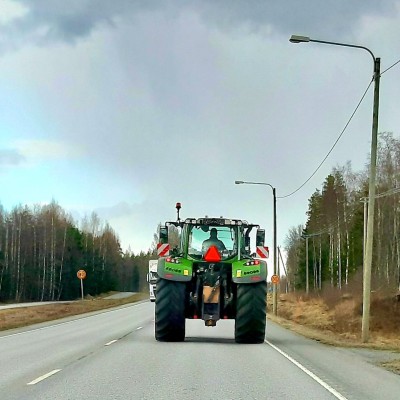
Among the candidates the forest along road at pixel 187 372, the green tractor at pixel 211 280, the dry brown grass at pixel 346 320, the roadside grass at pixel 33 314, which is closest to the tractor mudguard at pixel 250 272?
the green tractor at pixel 211 280

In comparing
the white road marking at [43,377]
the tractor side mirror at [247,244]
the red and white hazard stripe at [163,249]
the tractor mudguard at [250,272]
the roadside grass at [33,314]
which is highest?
the tractor side mirror at [247,244]

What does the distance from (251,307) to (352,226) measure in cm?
6410

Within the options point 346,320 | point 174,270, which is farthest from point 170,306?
point 346,320

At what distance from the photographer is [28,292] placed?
334 feet

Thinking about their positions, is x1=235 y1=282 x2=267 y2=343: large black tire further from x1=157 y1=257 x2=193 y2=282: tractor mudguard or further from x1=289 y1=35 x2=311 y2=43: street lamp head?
x1=289 y1=35 x2=311 y2=43: street lamp head

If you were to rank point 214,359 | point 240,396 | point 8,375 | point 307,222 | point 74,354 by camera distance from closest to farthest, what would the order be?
point 240,396 < point 8,375 < point 214,359 < point 74,354 < point 307,222

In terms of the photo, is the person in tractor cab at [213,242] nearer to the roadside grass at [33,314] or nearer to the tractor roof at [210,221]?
the tractor roof at [210,221]

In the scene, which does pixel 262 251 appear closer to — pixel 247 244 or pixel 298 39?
pixel 247 244

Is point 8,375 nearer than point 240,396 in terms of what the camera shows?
No

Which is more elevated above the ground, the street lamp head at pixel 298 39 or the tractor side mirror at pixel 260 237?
the street lamp head at pixel 298 39

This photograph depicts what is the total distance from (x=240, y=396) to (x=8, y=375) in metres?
4.91

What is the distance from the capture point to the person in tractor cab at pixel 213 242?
21.8 meters

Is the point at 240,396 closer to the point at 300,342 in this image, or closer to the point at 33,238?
the point at 300,342

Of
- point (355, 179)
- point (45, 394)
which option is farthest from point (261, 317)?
point (355, 179)
